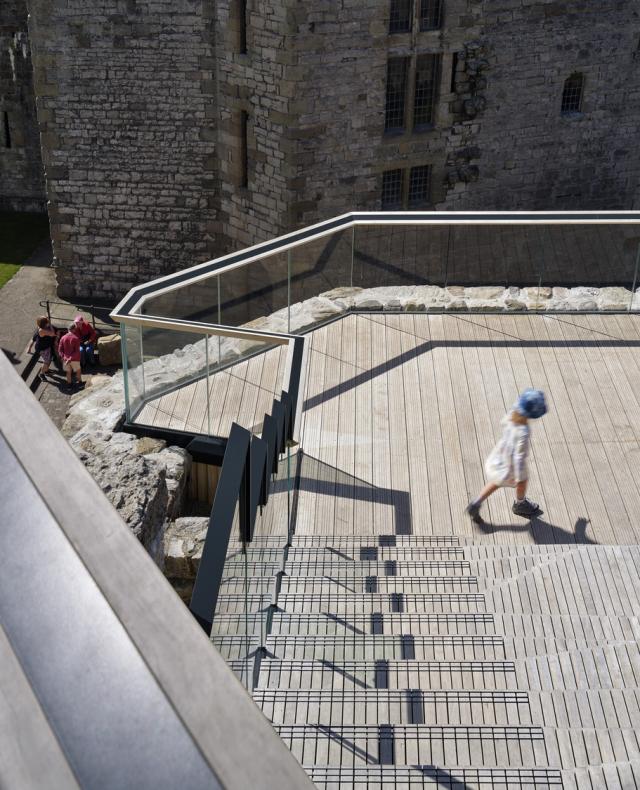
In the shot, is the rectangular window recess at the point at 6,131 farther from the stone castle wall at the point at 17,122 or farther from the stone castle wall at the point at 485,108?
the stone castle wall at the point at 485,108

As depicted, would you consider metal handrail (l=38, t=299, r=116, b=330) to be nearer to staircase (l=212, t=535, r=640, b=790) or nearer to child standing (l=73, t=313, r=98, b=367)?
child standing (l=73, t=313, r=98, b=367)

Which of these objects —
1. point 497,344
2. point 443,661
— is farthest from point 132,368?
point 443,661

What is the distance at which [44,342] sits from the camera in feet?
51.8

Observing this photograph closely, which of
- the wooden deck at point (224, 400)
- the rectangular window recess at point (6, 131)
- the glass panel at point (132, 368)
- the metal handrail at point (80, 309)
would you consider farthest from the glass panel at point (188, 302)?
the rectangular window recess at point (6, 131)

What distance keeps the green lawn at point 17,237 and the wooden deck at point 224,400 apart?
11.6 meters

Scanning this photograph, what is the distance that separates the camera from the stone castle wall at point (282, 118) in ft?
50.2

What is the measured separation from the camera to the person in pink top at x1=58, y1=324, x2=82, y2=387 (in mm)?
15477

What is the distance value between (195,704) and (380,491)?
585cm

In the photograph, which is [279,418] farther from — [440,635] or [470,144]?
[470,144]

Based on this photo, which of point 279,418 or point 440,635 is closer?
point 440,635

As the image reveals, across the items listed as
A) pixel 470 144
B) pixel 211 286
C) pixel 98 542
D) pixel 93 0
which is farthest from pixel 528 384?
pixel 93 0

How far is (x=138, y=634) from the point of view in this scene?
121 centimetres

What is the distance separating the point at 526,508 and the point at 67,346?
1034 centimetres

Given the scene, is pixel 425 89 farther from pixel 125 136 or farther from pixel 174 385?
pixel 174 385
